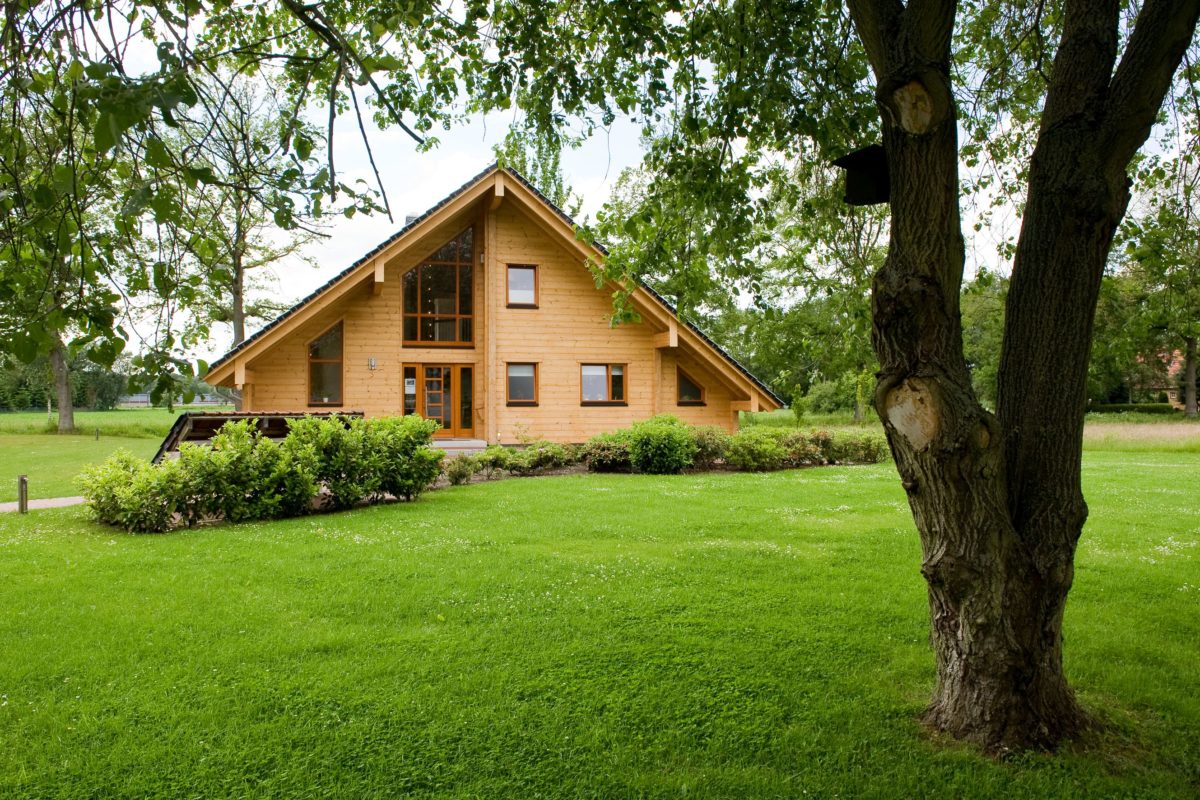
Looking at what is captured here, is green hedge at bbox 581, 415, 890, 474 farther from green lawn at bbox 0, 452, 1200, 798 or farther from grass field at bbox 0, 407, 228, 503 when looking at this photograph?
grass field at bbox 0, 407, 228, 503

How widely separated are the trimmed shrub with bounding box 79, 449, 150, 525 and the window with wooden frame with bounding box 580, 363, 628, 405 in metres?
12.8

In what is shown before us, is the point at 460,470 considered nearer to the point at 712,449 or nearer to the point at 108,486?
the point at 108,486

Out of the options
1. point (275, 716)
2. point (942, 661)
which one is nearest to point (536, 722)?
point (275, 716)

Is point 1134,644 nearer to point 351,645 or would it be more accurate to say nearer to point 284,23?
point 351,645

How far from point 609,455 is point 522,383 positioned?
5.12 metres

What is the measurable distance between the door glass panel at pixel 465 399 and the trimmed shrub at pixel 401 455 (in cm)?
904

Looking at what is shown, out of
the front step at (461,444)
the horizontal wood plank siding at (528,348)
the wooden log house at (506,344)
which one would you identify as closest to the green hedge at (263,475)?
the front step at (461,444)

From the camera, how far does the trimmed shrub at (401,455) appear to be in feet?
38.4

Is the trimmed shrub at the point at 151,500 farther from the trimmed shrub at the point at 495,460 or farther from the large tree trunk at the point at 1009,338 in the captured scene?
the large tree trunk at the point at 1009,338

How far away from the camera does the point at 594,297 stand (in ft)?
71.9

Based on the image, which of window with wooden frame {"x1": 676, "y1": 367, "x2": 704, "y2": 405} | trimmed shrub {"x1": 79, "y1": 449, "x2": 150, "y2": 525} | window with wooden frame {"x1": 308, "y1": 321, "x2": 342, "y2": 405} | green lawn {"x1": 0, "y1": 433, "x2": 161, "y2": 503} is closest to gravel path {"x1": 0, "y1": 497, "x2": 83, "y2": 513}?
green lawn {"x1": 0, "y1": 433, "x2": 161, "y2": 503}

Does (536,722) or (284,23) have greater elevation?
(284,23)

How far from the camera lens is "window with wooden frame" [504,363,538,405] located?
21.3 metres

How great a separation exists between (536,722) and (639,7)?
4816 millimetres
